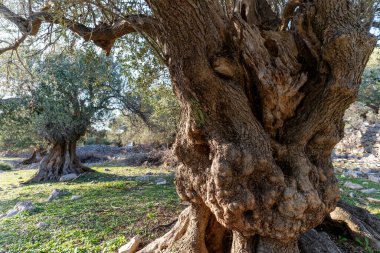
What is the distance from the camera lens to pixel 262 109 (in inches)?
110

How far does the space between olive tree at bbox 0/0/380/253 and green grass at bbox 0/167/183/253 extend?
218cm

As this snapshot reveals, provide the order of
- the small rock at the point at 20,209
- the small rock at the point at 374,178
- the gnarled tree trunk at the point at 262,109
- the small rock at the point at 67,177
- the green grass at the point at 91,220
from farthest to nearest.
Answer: the small rock at the point at 67,177
the small rock at the point at 374,178
the small rock at the point at 20,209
the green grass at the point at 91,220
the gnarled tree trunk at the point at 262,109

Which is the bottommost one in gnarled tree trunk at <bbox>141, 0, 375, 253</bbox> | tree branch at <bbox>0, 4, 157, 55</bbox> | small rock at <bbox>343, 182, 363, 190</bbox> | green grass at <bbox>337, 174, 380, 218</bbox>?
green grass at <bbox>337, 174, 380, 218</bbox>

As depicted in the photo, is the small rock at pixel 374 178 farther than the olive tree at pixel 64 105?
No

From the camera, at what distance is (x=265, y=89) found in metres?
2.64

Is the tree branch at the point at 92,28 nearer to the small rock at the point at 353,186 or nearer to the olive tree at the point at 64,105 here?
the olive tree at the point at 64,105

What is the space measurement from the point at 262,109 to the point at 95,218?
4357 millimetres

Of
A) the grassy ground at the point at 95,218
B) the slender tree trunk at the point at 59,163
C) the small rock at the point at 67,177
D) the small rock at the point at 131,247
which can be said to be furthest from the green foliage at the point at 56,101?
the small rock at the point at 131,247

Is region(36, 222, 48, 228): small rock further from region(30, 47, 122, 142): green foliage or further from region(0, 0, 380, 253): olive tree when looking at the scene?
region(30, 47, 122, 142): green foliage

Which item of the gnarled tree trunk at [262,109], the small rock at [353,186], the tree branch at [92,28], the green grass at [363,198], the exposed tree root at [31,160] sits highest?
the tree branch at [92,28]

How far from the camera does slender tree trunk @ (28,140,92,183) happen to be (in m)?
12.2

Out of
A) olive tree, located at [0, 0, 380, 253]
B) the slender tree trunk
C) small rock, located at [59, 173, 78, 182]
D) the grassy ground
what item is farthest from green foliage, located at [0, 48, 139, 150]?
olive tree, located at [0, 0, 380, 253]

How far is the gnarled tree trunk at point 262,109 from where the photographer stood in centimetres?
247

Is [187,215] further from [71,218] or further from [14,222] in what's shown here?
[14,222]
